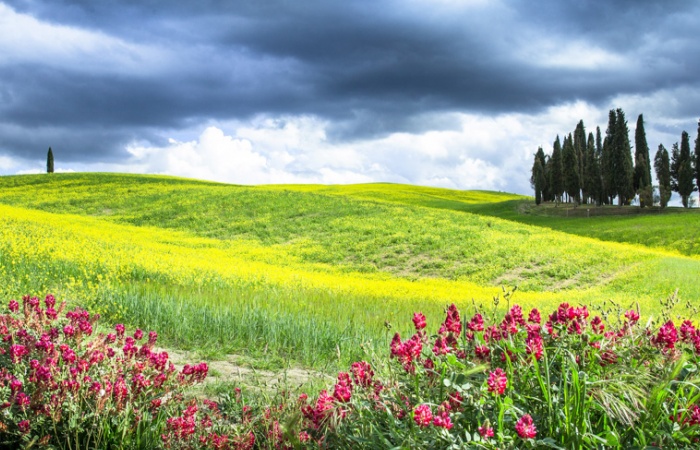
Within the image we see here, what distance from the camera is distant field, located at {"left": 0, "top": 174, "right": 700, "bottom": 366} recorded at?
8977 millimetres

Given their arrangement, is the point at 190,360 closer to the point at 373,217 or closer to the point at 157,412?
the point at 157,412

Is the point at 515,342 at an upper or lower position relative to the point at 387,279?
upper

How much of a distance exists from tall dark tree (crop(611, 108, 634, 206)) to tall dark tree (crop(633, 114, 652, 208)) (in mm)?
1360

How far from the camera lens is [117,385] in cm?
417

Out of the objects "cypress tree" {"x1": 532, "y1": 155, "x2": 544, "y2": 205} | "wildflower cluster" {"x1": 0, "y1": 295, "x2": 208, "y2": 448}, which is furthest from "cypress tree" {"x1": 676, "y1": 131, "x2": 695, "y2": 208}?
"wildflower cluster" {"x1": 0, "y1": 295, "x2": 208, "y2": 448}

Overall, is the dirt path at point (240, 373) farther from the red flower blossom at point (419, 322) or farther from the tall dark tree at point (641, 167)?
the tall dark tree at point (641, 167)

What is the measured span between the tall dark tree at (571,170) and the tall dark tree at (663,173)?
8757 millimetres

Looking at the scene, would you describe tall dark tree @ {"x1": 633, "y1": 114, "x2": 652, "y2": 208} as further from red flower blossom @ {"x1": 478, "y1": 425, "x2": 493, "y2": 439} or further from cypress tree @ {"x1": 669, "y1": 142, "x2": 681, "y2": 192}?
red flower blossom @ {"x1": 478, "y1": 425, "x2": 493, "y2": 439}

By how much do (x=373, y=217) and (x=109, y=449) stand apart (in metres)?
35.6

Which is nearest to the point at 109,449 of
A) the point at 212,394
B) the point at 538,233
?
the point at 212,394

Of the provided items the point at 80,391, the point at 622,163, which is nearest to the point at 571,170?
the point at 622,163

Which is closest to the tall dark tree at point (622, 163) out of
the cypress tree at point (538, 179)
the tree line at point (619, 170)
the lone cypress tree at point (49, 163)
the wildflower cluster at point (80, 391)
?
the tree line at point (619, 170)

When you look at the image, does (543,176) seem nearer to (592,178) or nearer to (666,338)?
(592,178)

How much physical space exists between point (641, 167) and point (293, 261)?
51.3 m
